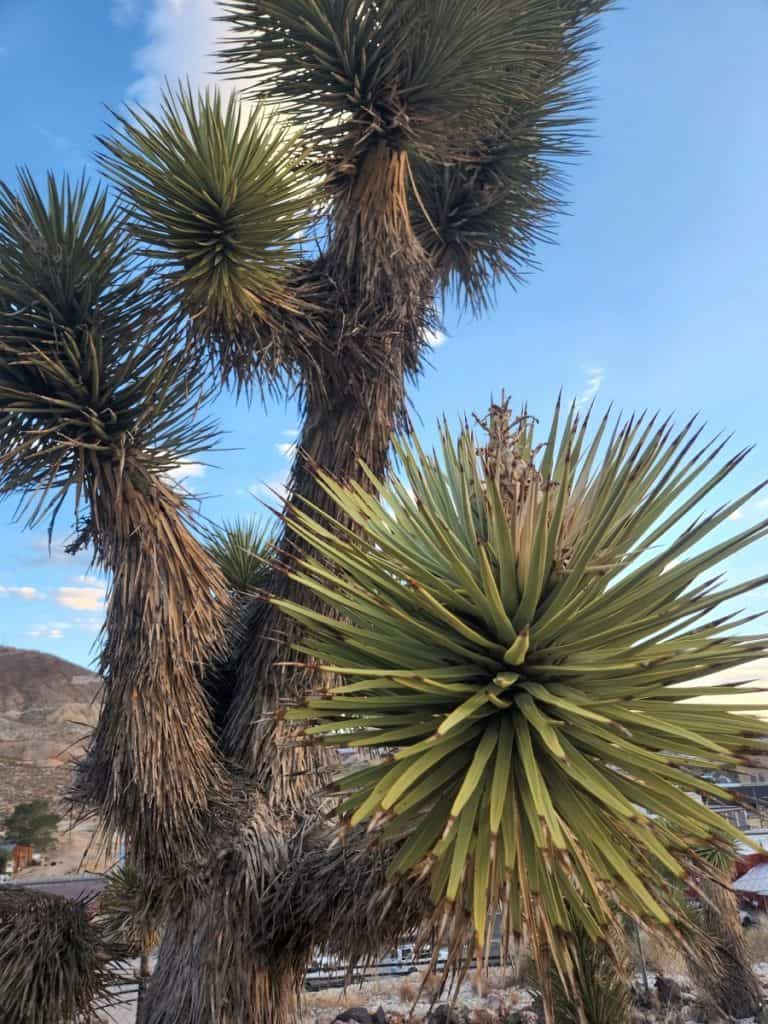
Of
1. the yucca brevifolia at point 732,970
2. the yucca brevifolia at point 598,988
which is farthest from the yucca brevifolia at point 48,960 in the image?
the yucca brevifolia at point 732,970

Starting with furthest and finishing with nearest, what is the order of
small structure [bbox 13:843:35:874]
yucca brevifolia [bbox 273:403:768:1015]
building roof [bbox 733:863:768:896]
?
small structure [bbox 13:843:35:874]
building roof [bbox 733:863:768:896]
yucca brevifolia [bbox 273:403:768:1015]

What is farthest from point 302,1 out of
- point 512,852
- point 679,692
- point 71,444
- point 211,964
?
point 211,964

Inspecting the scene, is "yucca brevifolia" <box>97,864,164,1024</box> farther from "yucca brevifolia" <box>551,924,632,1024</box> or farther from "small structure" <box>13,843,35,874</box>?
"small structure" <box>13,843,35,874</box>

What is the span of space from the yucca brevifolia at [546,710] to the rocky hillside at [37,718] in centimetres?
2683

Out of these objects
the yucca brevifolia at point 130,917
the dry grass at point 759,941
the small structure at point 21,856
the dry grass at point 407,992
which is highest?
the yucca brevifolia at point 130,917

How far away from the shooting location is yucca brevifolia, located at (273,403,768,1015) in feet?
7.47

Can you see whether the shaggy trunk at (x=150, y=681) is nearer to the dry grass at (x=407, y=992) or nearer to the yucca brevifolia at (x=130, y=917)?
the yucca brevifolia at (x=130, y=917)

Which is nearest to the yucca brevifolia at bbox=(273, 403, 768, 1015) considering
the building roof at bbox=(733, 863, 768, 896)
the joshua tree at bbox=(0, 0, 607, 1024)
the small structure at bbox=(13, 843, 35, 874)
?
the joshua tree at bbox=(0, 0, 607, 1024)

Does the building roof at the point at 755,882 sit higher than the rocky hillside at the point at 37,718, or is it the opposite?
the rocky hillside at the point at 37,718

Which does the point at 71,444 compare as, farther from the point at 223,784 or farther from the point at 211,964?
the point at 211,964

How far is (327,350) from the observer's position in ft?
17.5

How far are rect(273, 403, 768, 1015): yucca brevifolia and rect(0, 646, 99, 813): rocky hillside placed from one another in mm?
26832

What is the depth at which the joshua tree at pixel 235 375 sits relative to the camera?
4.37m

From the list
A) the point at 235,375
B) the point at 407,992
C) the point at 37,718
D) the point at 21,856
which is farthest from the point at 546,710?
the point at 37,718
